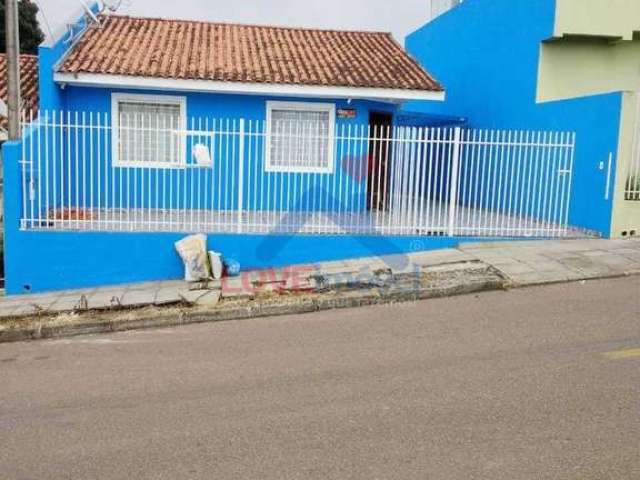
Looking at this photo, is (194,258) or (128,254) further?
(128,254)

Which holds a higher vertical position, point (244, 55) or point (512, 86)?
point (244, 55)

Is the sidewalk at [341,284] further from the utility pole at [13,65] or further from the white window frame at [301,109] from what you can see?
the white window frame at [301,109]

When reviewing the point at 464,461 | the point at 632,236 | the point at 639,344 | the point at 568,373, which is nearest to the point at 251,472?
the point at 464,461

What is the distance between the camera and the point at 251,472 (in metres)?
3.53

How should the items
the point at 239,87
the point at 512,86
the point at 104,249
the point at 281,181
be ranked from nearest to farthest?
the point at 104,249, the point at 281,181, the point at 239,87, the point at 512,86

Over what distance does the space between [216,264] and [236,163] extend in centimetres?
304

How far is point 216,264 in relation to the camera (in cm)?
936

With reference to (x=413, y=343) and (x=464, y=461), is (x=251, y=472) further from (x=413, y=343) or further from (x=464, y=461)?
(x=413, y=343)

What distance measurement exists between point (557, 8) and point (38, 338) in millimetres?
10909

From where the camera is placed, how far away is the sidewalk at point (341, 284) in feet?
25.2

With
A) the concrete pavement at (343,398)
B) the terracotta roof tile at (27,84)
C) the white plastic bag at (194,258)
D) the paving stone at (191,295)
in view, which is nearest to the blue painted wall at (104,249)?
the white plastic bag at (194,258)

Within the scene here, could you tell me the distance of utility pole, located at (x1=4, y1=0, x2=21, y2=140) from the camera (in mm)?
9039

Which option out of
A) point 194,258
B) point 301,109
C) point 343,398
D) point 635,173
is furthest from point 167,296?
point 635,173

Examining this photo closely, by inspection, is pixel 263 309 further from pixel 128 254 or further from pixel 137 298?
pixel 128 254
